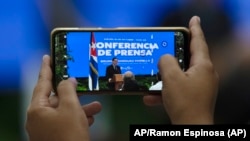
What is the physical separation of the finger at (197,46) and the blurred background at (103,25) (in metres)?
0.19

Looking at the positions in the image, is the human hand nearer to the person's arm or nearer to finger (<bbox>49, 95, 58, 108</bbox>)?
finger (<bbox>49, 95, 58, 108</bbox>)

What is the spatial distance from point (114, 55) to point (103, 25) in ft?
0.55

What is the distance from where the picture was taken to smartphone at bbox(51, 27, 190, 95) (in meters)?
0.67

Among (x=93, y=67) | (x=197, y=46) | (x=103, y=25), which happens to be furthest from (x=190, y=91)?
(x=103, y=25)

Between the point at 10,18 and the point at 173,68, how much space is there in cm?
39

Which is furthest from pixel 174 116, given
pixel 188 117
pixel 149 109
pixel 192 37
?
pixel 149 109

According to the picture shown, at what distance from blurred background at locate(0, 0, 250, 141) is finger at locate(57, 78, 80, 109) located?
28cm

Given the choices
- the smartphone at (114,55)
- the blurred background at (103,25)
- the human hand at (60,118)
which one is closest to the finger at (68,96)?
the human hand at (60,118)

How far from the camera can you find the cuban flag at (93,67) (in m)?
0.68

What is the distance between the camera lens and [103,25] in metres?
0.84

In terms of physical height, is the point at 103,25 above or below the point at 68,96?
above

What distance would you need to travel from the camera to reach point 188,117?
55 centimetres

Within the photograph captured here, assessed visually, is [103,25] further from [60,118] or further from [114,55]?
[60,118]

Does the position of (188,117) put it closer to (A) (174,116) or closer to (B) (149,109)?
(A) (174,116)
